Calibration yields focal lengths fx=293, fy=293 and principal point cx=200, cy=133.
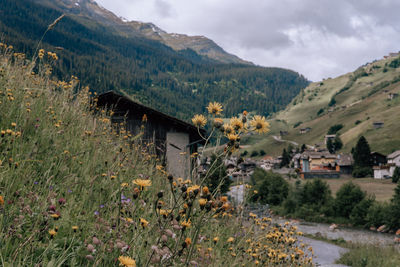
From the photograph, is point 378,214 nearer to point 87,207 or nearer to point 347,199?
point 347,199

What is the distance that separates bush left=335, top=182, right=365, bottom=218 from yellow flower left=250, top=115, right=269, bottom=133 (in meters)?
41.2

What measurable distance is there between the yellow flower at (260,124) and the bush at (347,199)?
41151 millimetres

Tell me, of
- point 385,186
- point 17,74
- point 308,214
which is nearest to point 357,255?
point 17,74

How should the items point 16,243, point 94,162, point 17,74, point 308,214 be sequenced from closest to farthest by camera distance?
point 16,243 < point 94,162 < point 17,74 < point 308,214

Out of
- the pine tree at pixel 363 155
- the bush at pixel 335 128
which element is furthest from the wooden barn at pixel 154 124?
the bush at pixel 335 128

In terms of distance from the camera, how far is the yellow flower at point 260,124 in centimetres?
215

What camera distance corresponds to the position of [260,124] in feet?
7.21

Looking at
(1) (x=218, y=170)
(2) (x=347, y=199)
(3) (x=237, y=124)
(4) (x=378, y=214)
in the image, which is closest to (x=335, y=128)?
(2) (x=347, y=199)

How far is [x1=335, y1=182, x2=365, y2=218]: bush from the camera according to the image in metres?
37.9

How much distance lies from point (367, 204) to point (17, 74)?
1592 inches

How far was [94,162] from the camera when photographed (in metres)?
3.75

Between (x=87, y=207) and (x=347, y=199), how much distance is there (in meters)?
41.4

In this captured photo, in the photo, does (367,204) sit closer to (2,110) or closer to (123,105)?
(123,105)

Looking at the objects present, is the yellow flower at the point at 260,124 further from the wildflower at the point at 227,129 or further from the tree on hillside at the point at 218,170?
the tree on hillside at the point at 218,170
